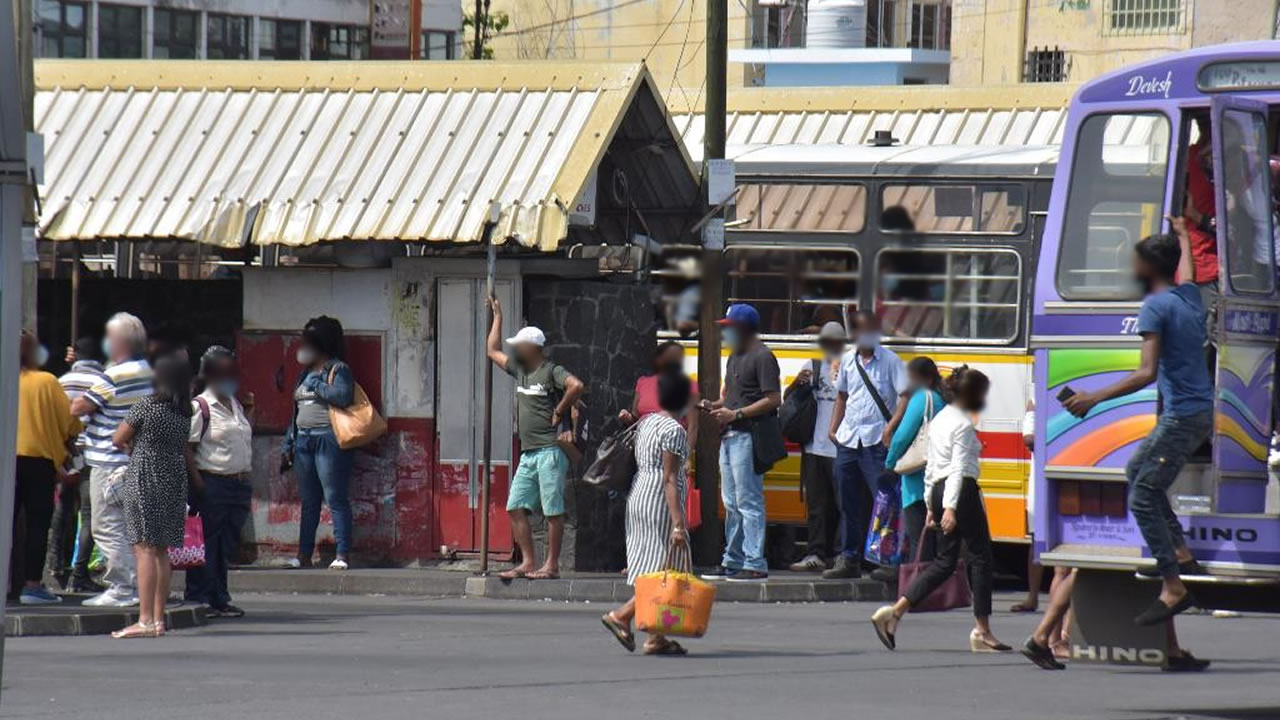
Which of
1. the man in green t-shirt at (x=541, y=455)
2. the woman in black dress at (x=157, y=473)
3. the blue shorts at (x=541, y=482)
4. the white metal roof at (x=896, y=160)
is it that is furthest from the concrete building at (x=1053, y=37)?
the woman in black dress at (x=157, y=473)

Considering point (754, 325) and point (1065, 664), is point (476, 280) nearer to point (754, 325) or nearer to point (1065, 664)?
point (1065, 664)

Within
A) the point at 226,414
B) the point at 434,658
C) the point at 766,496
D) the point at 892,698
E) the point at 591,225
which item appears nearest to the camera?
the point at 892,698

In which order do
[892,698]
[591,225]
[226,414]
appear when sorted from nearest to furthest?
1. [892,698]
2. [226,414]
3. [591,225]

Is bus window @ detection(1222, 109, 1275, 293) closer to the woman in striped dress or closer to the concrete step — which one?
the woman in striped dress

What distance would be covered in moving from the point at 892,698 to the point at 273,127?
28.1 feet

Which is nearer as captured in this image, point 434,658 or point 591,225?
point 434,658

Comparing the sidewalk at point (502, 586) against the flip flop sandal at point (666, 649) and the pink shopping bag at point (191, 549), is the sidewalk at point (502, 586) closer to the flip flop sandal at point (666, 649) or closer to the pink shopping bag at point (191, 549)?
the pink shopping bag at point (191, 549)

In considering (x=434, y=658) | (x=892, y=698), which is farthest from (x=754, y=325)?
(x=434, y=658)

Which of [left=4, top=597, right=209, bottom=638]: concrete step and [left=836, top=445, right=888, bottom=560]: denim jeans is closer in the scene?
[left=4, top=597, right=209, bottom=638]: concrete step

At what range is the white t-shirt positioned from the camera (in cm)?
1660

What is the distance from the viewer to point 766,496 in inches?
715

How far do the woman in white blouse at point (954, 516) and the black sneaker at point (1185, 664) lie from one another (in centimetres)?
113

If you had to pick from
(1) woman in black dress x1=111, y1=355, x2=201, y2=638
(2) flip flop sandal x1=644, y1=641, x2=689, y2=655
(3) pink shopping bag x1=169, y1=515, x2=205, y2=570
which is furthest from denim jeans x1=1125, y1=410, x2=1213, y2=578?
(3) pink shopping bag x1=169, y1=515, x2=205, y2=570

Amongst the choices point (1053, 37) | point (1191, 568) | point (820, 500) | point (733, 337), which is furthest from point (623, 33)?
point (733, 337)
